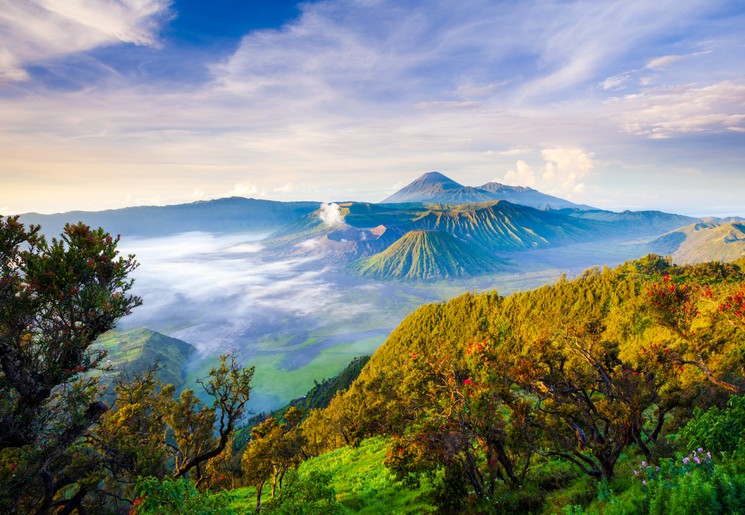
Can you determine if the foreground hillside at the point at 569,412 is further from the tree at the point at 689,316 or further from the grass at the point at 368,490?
the grass at the point at 368,490

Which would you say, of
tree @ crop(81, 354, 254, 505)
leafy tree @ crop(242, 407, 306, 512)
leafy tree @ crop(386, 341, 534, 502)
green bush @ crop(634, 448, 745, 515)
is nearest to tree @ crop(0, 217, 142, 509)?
tree @ crop(81, 354, 254, 505)

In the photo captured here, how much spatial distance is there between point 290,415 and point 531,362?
21.2 metres

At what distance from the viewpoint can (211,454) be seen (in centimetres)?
2242

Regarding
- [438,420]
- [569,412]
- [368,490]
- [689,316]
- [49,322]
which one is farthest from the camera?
[368,490]

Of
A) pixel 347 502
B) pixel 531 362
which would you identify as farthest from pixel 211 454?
pixel 531 362

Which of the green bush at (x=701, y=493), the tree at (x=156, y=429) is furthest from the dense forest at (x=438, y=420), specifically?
the tree at (x=156, y=429)

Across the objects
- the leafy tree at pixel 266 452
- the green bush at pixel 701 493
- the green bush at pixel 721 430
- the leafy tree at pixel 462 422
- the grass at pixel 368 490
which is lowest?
the grass at pixel 368 490

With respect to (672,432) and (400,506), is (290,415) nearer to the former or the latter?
(400,506)

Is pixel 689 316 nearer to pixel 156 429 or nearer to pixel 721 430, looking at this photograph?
pixel 721 430

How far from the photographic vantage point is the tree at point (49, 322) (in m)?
13.8

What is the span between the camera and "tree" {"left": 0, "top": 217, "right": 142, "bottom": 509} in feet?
45.3

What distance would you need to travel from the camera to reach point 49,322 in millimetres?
14734

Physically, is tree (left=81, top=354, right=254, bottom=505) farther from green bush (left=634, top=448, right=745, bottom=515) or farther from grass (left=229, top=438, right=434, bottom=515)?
green bush (left=634, top=448, right=745, bottom=515)

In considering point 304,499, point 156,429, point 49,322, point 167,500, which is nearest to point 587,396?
point 304,499
